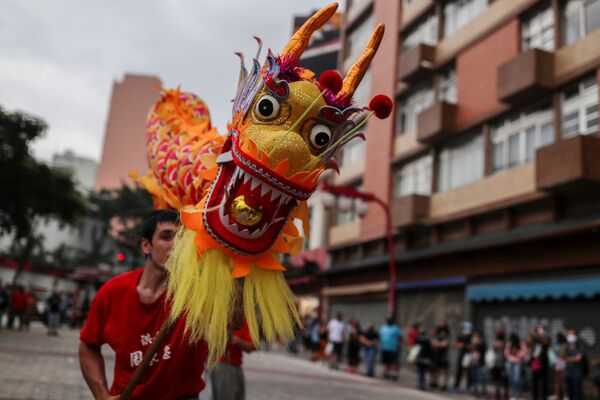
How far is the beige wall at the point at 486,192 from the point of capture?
16.2 m

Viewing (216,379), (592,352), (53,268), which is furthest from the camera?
(53,268)

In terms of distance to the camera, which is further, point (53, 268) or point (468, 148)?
point (53, 268)

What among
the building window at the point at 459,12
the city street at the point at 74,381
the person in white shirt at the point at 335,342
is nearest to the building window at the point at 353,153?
the building window at the point at 459,12

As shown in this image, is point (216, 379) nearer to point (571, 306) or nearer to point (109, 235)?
point (571, 306)

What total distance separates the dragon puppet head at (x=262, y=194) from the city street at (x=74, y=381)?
6.28m

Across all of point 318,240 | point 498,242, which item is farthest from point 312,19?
point 318,240

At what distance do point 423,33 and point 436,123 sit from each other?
5481mm

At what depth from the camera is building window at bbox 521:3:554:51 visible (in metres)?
16.5

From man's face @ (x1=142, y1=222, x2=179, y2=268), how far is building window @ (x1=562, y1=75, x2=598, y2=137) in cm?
1369

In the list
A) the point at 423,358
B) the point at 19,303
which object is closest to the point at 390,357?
the point at 423,358

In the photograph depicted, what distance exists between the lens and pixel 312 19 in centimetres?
296

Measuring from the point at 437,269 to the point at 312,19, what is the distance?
58.7 ft

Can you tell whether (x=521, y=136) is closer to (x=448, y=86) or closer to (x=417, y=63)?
(x=448, y=86)

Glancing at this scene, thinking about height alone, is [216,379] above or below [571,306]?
below
